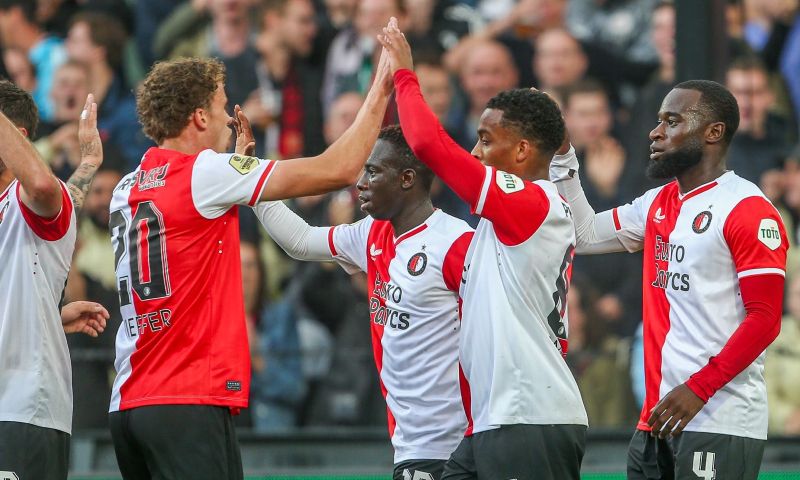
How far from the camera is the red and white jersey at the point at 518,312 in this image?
15.4 ft

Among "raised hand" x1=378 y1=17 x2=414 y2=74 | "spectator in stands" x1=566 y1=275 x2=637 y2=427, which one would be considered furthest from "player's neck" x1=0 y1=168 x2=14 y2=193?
"spectator in stands" x1=566 y1=275 x2=637 y2=427

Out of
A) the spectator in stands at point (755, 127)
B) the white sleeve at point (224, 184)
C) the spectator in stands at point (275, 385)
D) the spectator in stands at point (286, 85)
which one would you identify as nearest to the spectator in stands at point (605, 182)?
the spectator in stands at point (755, 127)

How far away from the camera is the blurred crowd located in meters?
9.19

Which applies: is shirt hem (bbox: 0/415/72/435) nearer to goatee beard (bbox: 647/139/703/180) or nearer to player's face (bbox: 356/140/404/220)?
player's face (bbox: 356/140/404/220)

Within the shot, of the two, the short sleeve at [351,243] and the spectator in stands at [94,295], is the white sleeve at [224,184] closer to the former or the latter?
the short sleeve at [351,243]

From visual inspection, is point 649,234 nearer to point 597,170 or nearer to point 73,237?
point 73,237

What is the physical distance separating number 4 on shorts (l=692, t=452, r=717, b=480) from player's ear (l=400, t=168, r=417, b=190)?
1.72 metres

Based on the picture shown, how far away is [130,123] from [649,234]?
19.8 feet

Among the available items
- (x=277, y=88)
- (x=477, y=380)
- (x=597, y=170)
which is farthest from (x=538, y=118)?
(x=277, y=88)

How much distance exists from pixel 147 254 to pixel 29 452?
883 mm

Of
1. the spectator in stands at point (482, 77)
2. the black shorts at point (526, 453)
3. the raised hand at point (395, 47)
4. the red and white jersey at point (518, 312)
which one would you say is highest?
the spectator in stands at point (482, 77)

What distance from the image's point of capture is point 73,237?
4934 millimetres

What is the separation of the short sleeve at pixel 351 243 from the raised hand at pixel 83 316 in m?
1.10

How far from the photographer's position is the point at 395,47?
16.2ft
